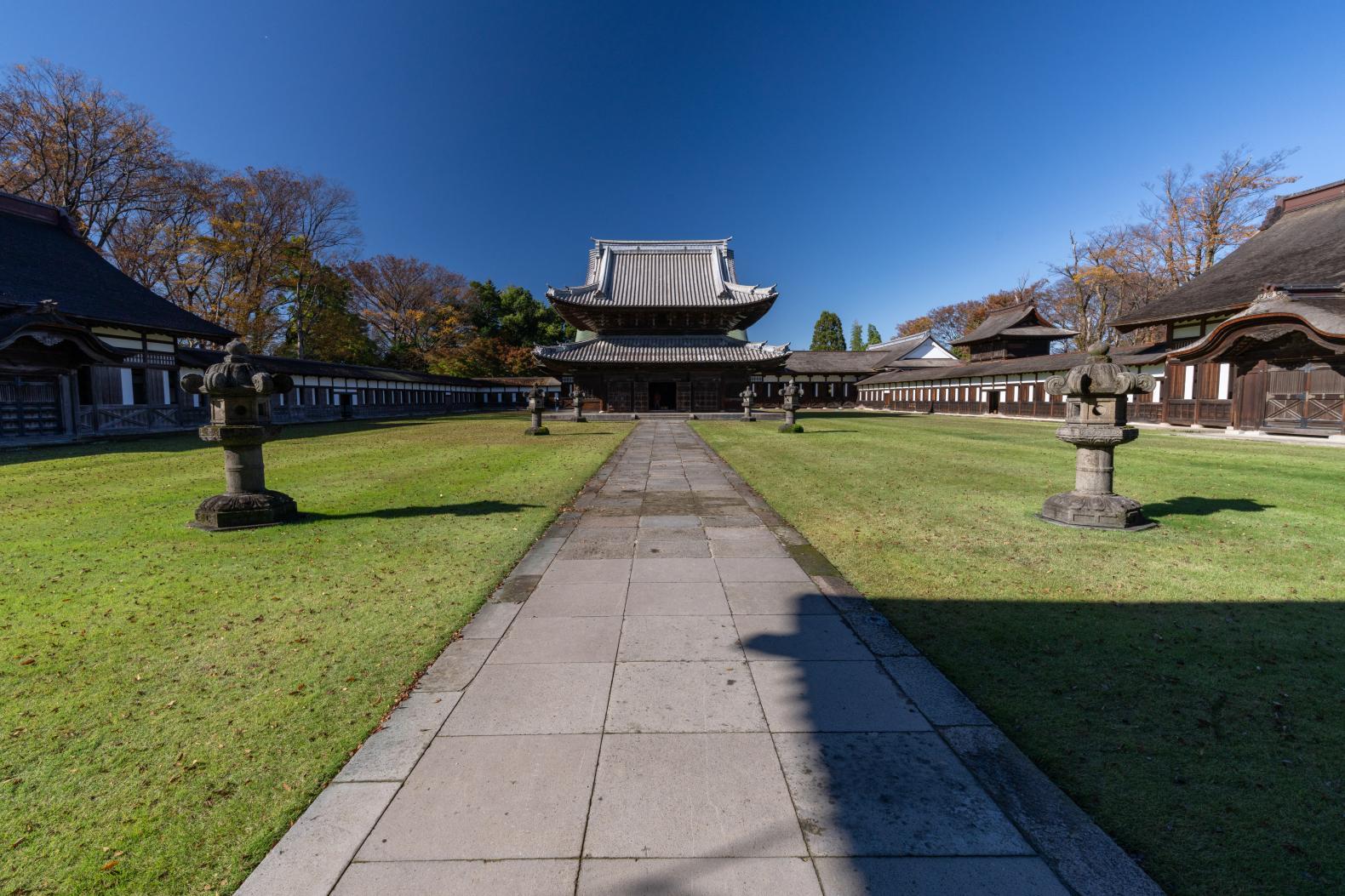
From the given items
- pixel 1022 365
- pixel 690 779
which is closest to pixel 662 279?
pixel 1022 365

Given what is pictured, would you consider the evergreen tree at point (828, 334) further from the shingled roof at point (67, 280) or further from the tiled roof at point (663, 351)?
the shingled roof at point (67, 280)

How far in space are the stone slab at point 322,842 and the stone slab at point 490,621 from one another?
1.34 meters

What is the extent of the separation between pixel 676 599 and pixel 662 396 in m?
28.6

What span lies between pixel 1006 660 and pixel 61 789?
4.46 m

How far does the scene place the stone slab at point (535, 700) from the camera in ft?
8.25

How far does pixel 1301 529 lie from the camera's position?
5848 mm

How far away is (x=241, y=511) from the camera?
6.07 m

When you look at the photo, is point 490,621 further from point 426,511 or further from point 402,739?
point 426,511

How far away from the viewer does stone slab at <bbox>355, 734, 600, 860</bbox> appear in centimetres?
182

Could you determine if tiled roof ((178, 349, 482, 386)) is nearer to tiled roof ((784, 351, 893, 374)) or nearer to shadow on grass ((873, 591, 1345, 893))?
shadow on grass ((873, 591, 1345, 893))

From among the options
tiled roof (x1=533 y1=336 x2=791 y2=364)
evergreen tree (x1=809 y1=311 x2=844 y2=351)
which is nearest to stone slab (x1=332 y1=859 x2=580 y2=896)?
tiled roof (x1=533 y1=336 x2=791 y2=364)

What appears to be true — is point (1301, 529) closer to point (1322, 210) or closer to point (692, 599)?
point (692, 599)

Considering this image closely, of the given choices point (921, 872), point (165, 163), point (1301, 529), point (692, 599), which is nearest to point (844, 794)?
point (921, 872)

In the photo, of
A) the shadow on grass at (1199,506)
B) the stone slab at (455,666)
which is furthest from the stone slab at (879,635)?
the shadow on grass at (1199,506)
